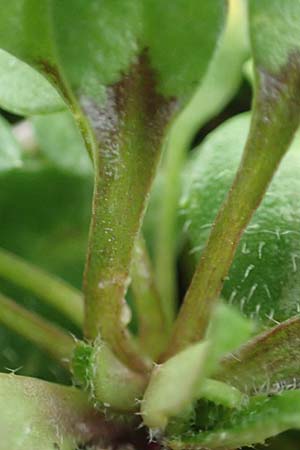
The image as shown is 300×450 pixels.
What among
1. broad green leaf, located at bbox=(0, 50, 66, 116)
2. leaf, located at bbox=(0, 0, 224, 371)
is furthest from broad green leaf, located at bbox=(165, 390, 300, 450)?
broad green leaf, located at bbox=(0, 50, 66, 116)

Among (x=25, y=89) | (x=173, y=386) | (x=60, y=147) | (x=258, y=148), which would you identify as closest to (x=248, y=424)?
(x=173, y=386)

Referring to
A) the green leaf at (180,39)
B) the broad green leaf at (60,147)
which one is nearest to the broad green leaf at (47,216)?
the broad green leaf at (60,147)

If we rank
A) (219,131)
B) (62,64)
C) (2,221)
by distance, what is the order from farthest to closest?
(2,221), (219,131), (62,64)

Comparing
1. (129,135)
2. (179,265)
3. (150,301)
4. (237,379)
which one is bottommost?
(179,265)

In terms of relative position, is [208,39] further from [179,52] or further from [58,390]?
[58,390]

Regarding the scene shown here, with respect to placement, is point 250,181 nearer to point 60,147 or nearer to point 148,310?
point 148,310

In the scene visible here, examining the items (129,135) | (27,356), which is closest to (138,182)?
(129,135)

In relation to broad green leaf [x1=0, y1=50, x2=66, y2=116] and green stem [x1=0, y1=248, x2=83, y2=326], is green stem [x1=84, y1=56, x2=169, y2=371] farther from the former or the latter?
green stem [x1=0, y1=248, x2=83, y2=326]

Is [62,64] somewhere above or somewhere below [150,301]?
Answer: above
